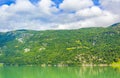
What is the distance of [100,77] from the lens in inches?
4109

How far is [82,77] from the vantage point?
108 metres

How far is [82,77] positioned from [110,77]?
12733mm

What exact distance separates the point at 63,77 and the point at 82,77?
322 inches

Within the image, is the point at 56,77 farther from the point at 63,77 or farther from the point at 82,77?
the point at 82,77

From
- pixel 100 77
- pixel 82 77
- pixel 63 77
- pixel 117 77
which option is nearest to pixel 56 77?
pixel 63 77

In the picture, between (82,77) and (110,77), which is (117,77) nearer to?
(110,77)

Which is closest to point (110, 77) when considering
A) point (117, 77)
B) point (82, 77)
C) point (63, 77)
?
point (117, 77)

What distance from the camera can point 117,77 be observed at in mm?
98312

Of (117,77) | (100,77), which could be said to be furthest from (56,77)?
(117,77)

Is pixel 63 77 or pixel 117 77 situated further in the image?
pixel 63 77

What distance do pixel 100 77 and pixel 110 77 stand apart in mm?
5235

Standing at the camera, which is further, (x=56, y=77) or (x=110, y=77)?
(x=56, y=77)

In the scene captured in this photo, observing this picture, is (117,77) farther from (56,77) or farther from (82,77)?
(56,77)

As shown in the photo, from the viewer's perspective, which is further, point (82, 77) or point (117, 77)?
point (82, 77)
